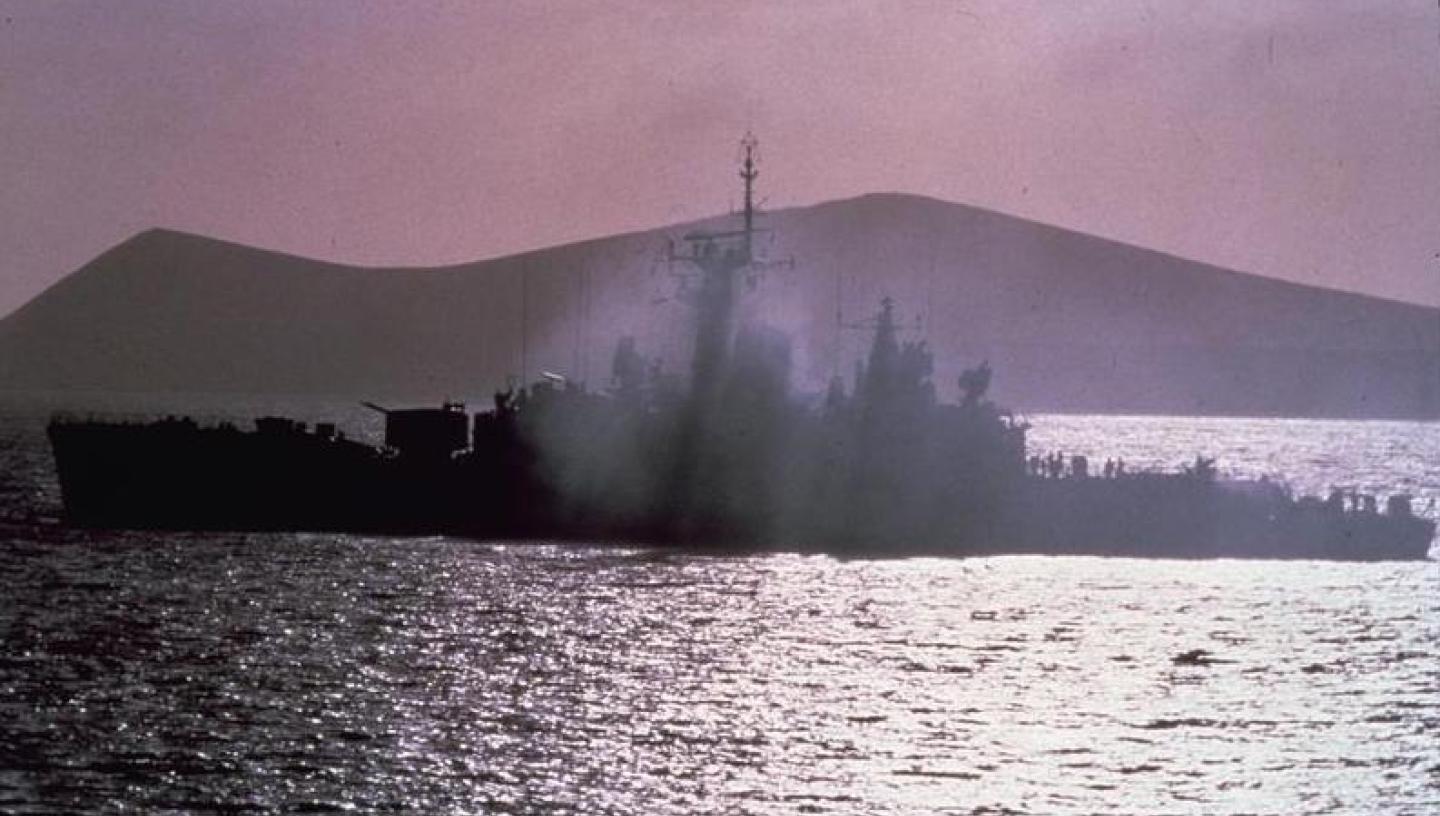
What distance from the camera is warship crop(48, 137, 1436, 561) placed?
10306cm

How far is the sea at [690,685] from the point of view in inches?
1746

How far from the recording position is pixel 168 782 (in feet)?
140

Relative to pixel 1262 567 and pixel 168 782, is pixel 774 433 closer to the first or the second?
pixel 1262 567

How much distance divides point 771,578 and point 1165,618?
16.5 metres

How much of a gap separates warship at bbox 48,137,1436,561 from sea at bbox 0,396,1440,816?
6792 millimetres

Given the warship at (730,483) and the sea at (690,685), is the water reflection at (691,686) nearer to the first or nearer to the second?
the sea at (690,685)

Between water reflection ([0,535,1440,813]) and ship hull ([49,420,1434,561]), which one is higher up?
ship hull ([49,420,1434,561])

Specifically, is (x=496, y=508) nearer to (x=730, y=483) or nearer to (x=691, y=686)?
(x=730, y=483)

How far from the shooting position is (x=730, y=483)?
342 feet

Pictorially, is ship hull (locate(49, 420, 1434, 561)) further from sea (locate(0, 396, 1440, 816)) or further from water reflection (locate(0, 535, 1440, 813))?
water reflection (locate(0, 535, 1440, 813))

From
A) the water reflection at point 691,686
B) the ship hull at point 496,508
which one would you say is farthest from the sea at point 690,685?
the ship hull at point 496,508

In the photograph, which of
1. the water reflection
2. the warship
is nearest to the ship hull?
the warship

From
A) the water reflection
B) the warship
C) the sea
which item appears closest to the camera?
the sea

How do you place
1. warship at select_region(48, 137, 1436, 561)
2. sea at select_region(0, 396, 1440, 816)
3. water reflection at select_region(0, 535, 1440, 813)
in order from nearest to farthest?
sea at select_region(0, 396, 1440, 816)
water reflection at select_region(0, 535, 1440, 813)
warship at select_region(48, 137, 1436, 561)
